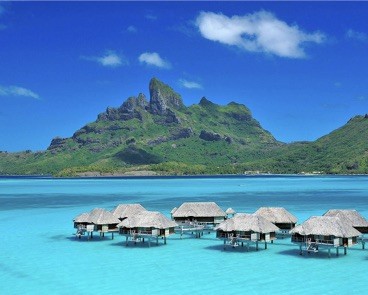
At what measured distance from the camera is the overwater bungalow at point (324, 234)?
35094mm

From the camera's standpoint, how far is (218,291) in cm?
2669

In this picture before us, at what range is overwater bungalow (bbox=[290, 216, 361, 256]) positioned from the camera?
35.1 m

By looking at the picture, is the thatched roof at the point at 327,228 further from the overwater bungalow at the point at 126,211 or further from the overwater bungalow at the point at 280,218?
the overwater bungalow at the point at 126,211

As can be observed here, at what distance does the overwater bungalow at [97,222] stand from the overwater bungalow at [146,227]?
7.17 feet

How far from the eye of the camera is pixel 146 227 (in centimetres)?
4062

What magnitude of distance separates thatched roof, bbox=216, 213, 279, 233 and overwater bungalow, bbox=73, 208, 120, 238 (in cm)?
1048

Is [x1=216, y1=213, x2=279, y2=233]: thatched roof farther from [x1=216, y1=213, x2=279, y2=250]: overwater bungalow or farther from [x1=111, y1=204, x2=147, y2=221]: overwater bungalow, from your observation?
[x1=111, y1=204, x2=147, y2=221]: overwater bungalow

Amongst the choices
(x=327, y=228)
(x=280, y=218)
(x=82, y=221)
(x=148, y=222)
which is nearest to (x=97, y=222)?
(x=82, y=221)

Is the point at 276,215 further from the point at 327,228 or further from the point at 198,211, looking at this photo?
the point at 327,228

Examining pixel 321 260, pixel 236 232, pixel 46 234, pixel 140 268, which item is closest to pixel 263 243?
pixel 236 232

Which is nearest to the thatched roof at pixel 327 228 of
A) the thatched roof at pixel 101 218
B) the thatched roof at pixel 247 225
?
the thatched roof at pixel 247 225

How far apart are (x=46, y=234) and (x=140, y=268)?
1827 centimetres

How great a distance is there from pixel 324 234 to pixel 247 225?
19.8 ft

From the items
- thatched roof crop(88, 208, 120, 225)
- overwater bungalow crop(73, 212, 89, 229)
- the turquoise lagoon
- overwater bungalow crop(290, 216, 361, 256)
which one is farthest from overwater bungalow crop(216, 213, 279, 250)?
overwater bungalow crop(73, 212, 89, 229)
